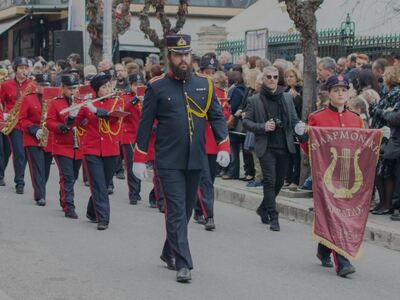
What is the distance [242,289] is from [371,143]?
1968mm

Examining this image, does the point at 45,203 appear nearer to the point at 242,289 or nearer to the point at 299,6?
the point at 299,6

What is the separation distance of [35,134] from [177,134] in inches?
209

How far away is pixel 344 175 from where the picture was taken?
9633mm

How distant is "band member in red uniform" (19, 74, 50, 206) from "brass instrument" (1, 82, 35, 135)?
0.24 meters

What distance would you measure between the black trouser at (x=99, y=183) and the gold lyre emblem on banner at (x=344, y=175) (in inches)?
125

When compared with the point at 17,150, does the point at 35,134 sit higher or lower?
higher

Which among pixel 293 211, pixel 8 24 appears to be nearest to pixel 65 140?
pixel 293 211

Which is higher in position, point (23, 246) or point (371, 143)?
point (371, 143)

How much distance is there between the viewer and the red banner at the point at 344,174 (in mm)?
9609

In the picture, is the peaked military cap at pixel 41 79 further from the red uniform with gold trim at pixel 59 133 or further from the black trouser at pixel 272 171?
the black trouser at pixel 272 171

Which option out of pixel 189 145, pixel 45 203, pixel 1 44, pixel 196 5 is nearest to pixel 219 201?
pixel 45 203

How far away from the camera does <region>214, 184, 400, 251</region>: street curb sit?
1142 cm

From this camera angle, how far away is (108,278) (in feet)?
29.3

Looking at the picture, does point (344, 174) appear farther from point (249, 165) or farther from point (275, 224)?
point (249, 165)
